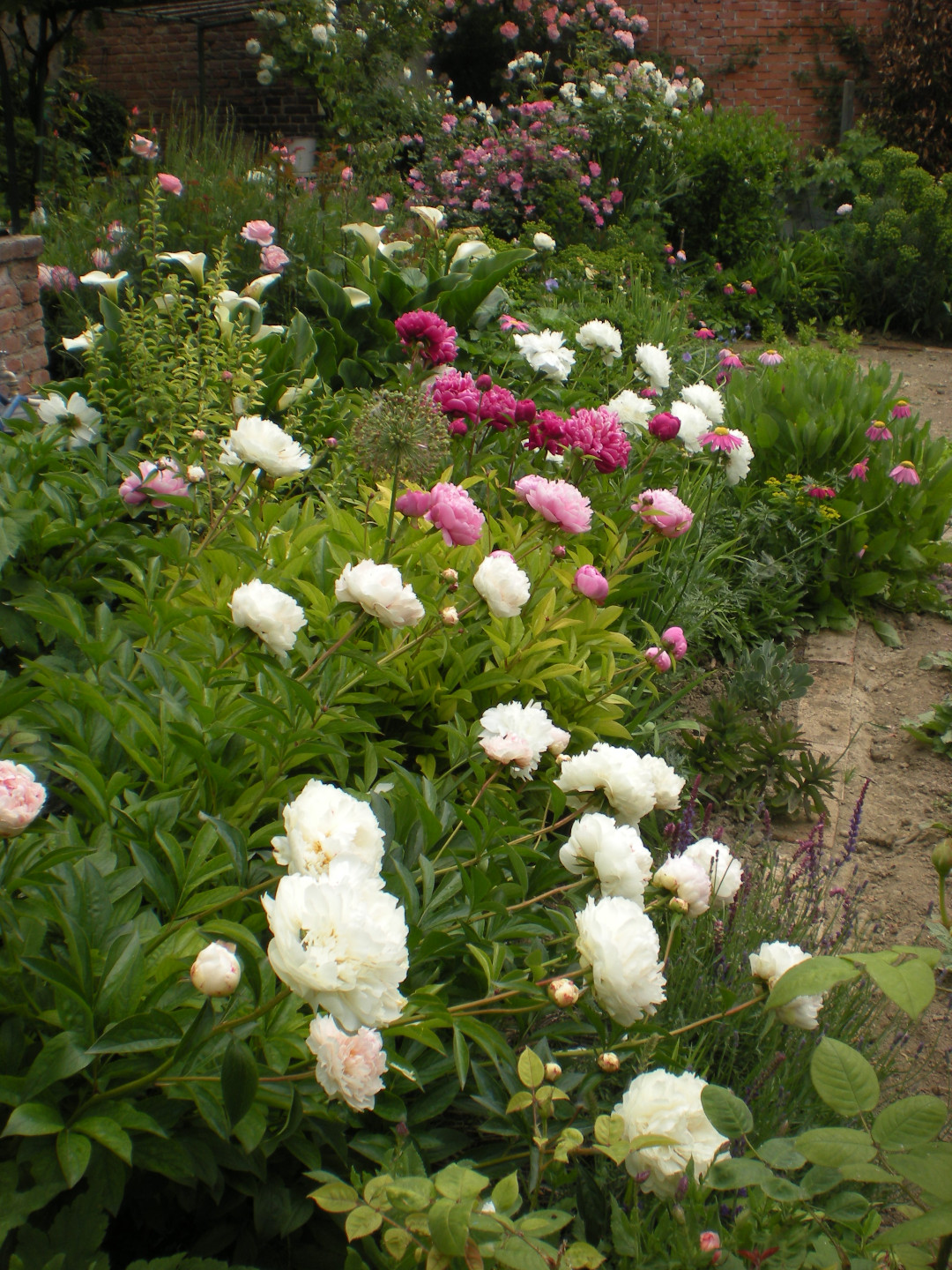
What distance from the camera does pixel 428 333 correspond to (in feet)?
7.07

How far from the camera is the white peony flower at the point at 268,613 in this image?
1180mm

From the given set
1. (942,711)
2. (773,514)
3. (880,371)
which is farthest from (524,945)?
(880,371)

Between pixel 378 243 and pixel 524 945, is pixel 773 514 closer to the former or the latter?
pixel 378 243

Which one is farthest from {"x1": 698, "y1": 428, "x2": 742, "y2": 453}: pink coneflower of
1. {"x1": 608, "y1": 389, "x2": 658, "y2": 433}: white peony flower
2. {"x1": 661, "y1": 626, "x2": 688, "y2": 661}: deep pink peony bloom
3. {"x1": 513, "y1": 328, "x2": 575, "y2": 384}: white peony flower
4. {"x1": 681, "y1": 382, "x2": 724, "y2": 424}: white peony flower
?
{"x1": 661, "y1": 626, "x2": 688, "y2": 661}: deep pink peony bloom

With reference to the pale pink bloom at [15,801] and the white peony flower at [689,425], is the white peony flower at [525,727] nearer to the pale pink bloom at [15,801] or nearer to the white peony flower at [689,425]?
the pale pink bloom at [15,801]

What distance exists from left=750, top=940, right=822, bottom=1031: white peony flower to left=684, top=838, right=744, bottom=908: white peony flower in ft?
0.53

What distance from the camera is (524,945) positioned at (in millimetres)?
1378

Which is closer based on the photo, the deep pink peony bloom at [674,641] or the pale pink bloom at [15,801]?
the pale pink bloom at [15,801]

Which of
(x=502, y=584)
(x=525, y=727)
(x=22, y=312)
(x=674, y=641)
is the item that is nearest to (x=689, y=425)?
(x=674, y=641)

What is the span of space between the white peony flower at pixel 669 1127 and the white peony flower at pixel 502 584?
77cm

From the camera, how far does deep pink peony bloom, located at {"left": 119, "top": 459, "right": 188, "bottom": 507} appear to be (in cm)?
188

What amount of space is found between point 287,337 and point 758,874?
2.37 m

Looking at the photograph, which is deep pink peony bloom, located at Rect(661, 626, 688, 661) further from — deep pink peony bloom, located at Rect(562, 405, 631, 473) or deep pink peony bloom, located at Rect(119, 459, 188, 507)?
deep pink peony bloom, located at Rect(119, 459, 188, 507)

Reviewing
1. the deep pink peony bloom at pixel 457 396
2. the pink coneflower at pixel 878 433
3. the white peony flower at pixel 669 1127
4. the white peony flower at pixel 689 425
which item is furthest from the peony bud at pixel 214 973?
the pink coneflower at pixel 878 433
